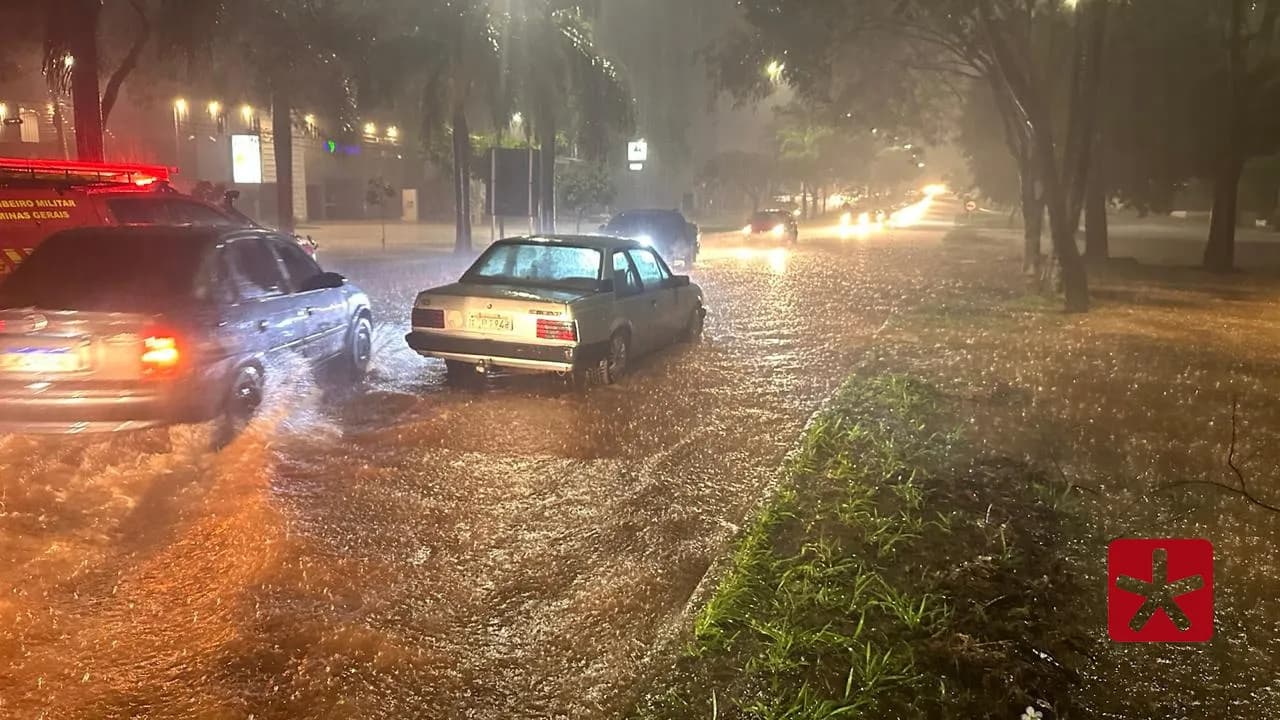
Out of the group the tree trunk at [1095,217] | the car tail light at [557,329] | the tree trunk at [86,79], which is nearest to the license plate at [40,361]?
the car tail light at [557,329]

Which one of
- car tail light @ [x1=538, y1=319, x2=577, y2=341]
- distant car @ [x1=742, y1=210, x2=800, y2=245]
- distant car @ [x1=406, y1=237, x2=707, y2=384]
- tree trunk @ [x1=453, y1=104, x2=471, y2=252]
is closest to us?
car tail light @ [x1=538, y1=319, x2=577, y2=341]

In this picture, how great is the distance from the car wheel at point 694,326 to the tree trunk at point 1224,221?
18.4m

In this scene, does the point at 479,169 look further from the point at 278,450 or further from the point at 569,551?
the point at 569,551

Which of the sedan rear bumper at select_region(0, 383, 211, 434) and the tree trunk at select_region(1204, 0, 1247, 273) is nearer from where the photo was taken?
the sedan rear bumper at select_region(0, 383, 211, 434)

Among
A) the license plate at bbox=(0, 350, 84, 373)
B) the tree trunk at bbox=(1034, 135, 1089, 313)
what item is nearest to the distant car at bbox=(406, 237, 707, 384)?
the license plate at bbox=(0, 350, 84, 373)

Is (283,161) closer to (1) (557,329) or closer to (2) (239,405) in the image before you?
(1) (557,329)

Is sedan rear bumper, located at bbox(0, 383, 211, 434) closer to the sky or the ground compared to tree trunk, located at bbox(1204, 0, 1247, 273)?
closer to the ground

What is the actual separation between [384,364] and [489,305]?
2.47 metres

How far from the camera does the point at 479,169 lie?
30.0 m

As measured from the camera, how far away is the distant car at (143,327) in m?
6.46

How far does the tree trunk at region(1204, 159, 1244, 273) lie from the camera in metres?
25.2

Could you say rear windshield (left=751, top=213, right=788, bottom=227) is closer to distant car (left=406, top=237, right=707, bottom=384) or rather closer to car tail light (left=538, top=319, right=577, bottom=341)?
distant car (left=406, top=237, right=707, bottom=384)

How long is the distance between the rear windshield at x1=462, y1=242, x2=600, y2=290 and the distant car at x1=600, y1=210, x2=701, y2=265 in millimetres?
15901

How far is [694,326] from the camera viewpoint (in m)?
12.7
